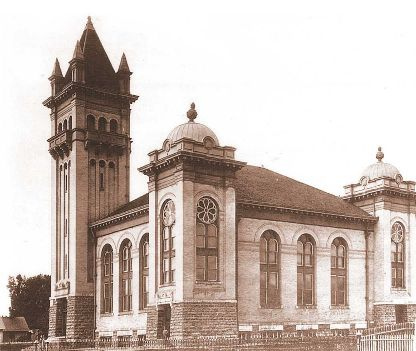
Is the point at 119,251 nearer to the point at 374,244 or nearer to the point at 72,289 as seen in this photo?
the point at 72,289

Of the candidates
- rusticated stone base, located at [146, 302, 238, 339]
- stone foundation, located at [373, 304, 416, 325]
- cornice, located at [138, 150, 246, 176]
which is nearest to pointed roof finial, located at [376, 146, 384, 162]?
stone foundation, located at [373, 304, 416, 325]

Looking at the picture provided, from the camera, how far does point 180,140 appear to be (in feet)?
115

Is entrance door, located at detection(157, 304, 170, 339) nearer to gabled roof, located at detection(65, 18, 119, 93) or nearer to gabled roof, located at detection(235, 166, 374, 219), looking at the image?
gabled roof, located at detection(235, 166, 374, 219)

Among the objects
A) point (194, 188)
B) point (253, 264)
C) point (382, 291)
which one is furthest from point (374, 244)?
point (194, 188)

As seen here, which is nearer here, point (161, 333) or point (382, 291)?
point (161, 333)

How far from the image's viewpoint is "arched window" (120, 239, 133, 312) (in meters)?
42.9

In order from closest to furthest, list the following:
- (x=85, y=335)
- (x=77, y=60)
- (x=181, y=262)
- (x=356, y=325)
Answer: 1. (x=181, y=262)
2. (x=356, y=325)
3. (x=85, y=335)
4. (x=77, y=60)

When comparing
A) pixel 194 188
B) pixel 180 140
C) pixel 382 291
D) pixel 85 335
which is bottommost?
pixel 85 335

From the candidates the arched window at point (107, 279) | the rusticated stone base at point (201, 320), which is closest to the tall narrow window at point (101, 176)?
the arched window at point (107, 279)

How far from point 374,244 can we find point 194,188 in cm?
1473

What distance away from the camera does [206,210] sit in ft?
117

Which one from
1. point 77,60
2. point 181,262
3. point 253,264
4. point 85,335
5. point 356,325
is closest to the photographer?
point 181,262

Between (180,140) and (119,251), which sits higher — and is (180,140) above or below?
above

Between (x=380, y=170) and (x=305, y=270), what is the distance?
875 centimetres
